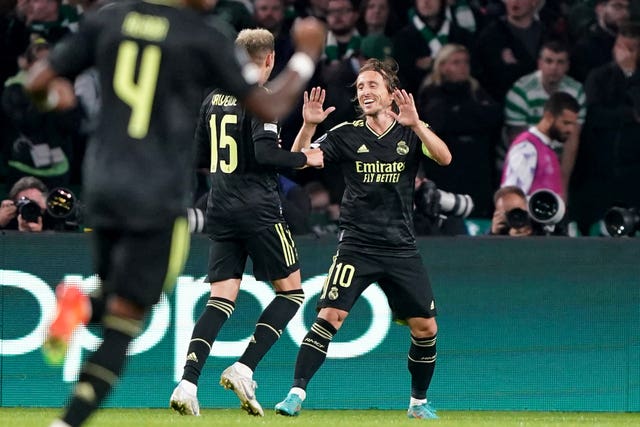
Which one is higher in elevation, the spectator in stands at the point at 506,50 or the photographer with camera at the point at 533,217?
the spectator in stands at the point at 506,50

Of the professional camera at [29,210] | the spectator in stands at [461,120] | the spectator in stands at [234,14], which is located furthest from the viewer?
the spectator in stands at [234,14]

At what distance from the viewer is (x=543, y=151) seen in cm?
1202

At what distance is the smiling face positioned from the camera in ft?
29.7

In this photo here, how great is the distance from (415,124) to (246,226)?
1.19 m

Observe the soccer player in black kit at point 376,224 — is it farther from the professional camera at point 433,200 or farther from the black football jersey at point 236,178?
the professional camera at point 433,200

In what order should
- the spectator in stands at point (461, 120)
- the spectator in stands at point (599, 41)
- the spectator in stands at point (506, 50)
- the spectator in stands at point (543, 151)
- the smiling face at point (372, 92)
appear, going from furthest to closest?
the spectator in stands at point (599, 41)
the spectator in stands at point (506, 50)
the spectator in stands at point (461, 120)
the spectator in stands at point (543, 151)
the smiling face at point (372, 92)

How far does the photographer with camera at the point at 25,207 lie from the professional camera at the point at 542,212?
3.39m

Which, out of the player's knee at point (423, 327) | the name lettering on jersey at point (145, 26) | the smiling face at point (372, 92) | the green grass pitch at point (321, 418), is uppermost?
the name lettering on jersey at point (145, 26)

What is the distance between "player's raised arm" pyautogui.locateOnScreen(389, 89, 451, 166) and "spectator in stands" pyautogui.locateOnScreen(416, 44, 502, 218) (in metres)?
3.61

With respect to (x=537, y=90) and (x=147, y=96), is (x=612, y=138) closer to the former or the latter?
(x=537, y=90)

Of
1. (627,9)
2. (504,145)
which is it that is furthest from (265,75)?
(627,9)

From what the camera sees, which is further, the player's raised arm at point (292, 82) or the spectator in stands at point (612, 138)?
the spectator in stands at point (612, 138)

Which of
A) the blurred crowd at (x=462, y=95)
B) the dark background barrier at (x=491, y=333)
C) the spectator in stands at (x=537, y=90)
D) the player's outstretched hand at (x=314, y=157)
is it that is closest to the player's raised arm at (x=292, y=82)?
the player's outstretched hand at (x=314, y=157)

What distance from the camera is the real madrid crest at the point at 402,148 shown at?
909cm
